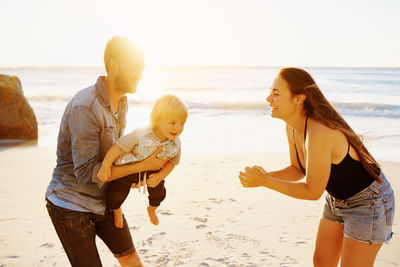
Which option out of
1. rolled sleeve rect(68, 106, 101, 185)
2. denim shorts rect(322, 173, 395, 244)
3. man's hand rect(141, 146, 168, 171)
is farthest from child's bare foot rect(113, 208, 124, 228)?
denim shorts rect(322, 173, 395, 244)

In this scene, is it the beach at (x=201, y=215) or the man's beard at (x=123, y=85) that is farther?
the beach at (x=201, y=215)

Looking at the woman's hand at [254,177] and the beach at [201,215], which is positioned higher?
the woman's hand at [254,177]

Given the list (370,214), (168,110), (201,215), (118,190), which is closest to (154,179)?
(118,190)

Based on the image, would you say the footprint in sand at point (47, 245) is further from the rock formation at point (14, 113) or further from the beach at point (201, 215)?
the rock formation at point (14, 113)

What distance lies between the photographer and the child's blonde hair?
9.34 ft

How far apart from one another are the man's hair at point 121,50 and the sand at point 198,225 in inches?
103

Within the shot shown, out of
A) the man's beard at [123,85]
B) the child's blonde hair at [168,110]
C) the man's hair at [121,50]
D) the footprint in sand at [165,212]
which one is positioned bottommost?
the footprint in sand at [165,212]

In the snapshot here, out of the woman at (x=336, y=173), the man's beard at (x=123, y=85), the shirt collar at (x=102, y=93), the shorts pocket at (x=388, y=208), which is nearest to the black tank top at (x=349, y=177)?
the woman at (x=336, y=173)

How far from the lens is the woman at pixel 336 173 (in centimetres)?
260

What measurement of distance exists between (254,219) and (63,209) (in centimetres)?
356

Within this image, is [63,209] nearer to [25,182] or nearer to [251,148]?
[25,182]

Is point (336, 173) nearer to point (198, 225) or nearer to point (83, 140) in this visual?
point (83, 140)

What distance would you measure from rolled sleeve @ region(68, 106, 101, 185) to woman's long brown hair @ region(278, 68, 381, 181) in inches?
57.1

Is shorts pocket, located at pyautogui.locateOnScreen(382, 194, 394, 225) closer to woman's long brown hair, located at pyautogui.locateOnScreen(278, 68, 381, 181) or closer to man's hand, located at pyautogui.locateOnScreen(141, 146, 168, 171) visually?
woman's long brown hair, located at pyautogui.locateOnScreen(278, 68, 381, 181)
